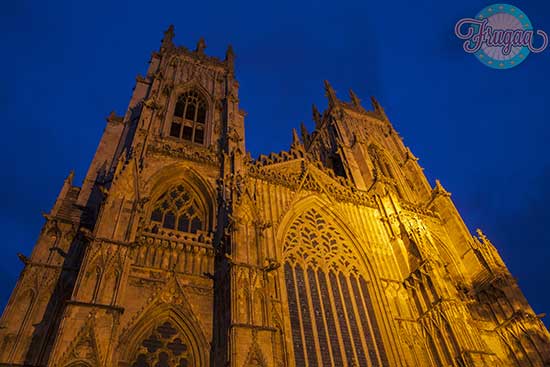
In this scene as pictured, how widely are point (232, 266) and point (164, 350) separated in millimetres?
3127

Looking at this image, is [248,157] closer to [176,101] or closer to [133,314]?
[176,101]

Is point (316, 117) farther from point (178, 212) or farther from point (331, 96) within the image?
point (178, 212)

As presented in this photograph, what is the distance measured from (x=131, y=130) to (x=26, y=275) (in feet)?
28.9

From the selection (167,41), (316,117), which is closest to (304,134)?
(316,117)

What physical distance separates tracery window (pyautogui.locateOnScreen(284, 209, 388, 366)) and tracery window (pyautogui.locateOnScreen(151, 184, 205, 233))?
13.1ft

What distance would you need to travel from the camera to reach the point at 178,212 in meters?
16.1

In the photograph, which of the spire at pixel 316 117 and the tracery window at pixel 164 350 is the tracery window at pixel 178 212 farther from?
the spire at pixel 316 117

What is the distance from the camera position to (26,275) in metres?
11.7

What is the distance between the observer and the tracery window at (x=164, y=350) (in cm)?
1121

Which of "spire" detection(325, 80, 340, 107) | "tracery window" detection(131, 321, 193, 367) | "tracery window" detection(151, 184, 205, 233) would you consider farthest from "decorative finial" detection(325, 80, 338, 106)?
"tracery window" detection(131, 321, 193, 367)

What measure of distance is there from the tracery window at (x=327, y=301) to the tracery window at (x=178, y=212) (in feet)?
13.1

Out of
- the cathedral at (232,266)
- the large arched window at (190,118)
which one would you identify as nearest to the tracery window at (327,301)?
the cathedral at (232,266)

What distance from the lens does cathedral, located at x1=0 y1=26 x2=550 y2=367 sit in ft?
36.4

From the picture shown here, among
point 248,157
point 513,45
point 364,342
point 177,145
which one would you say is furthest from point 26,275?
point 513,45
